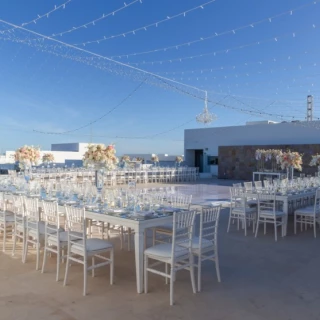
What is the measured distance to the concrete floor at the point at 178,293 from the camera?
335 centimetres

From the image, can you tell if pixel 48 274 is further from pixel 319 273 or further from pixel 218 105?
pixel 218 105

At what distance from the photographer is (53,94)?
655 inches

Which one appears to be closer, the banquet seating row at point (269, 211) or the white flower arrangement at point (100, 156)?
the white flower arrangement at point (100, 156)

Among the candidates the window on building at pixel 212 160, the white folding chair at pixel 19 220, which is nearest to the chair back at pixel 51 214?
the white folding chair at pixel 19 220

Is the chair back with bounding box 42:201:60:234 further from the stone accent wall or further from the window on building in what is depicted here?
the window on building

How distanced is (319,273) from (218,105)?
1046 cm

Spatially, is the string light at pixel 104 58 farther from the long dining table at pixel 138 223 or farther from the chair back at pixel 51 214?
the long dining table at pixel 138 223

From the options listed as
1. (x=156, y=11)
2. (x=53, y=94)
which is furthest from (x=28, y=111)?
(x=156, y=11)

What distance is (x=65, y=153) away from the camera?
1065 inches

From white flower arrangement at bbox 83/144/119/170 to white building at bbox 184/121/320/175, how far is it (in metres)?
17.1

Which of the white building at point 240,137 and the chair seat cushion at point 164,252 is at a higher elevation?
the white building at point 240,137

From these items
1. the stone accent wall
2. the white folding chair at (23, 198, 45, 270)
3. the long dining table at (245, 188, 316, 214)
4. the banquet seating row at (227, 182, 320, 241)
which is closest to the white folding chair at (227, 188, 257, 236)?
the banquet seating row at (227, 182, 320, 241)

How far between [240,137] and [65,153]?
13.3m

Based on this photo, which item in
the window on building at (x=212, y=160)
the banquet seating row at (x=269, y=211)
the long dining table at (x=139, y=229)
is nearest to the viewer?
the long dining table at (x=139, y=229)
